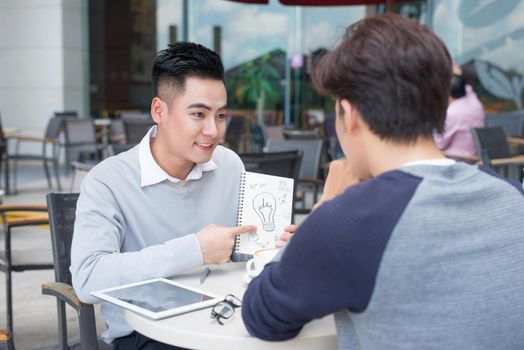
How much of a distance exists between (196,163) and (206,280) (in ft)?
1.58

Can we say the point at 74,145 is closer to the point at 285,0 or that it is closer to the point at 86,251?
the point at 285,0

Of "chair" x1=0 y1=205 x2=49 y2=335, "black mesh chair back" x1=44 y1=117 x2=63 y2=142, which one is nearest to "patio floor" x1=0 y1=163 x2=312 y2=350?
"chair" x1=0 y1=205 x2=49 y2=335

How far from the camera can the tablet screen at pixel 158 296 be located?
1578 millimetres

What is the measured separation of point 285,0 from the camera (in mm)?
4984

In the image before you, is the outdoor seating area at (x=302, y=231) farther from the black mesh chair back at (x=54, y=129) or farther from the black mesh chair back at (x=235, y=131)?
the black mesh chair back at (x=235, y=131)

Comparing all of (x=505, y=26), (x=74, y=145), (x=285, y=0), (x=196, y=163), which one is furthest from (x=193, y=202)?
(x=505, y=26)

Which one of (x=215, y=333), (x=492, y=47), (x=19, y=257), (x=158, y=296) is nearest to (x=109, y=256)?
(x=158, y=296)

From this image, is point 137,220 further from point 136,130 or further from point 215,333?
point 136,130

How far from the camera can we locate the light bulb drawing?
1904mm

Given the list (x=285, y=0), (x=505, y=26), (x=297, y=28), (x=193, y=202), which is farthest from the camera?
(x=297, y=28)

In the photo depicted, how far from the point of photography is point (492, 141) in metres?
5.30

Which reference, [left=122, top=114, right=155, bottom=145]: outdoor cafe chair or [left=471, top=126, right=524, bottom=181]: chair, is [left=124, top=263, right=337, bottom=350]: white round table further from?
[left=122, top=114, right=155, bottom=145]: outdoor cafe chair

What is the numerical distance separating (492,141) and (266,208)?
3.85m

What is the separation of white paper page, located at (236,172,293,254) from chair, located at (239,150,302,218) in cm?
187
